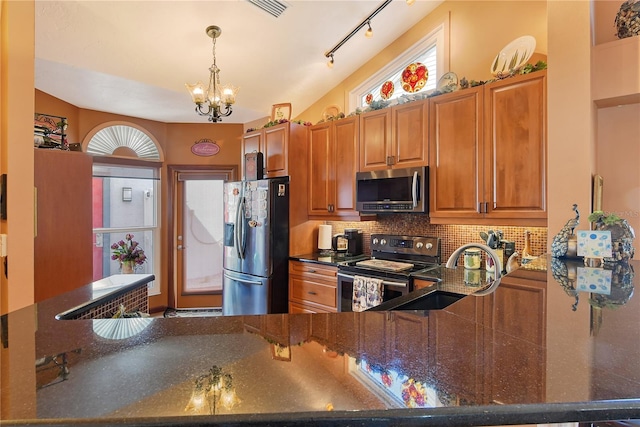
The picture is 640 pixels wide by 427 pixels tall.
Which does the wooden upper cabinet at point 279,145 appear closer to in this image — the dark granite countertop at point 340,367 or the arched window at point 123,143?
the arched window at point 123,143

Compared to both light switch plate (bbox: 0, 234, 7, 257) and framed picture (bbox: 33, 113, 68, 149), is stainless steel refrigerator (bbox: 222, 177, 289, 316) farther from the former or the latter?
light switch plate (bbox: 0, 234, 7, 257)

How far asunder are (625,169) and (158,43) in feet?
12.3

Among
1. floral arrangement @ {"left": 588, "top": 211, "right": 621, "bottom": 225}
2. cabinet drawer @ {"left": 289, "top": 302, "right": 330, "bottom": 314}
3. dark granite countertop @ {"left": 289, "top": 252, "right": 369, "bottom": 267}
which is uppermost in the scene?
floral arrangement @ {"left": 588, "top": 211, "right": 621, "bottom": 225}

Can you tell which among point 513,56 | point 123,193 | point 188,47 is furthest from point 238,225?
point 513,56

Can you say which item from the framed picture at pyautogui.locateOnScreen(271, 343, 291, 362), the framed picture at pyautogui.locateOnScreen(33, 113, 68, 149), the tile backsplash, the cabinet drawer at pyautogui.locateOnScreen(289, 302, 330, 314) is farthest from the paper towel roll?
the framed picture at pyautogui.locateOnScreen(271, 343, 291, 362)

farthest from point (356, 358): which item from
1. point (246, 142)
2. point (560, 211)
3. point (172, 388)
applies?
point (246, 142)

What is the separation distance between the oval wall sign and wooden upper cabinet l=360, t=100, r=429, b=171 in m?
2.42

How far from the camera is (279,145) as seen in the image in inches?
136

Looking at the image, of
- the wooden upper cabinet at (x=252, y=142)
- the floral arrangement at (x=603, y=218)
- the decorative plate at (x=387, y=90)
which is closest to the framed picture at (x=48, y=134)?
the wooden upper cabinet at (x=252, y=142)

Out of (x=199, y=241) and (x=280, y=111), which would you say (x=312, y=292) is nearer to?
(x=280, y=111)

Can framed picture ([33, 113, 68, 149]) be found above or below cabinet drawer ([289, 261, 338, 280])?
above

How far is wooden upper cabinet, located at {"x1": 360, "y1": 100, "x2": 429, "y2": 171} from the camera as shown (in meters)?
2.74

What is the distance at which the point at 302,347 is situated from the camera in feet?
2.28

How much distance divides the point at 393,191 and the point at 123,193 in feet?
11.6
